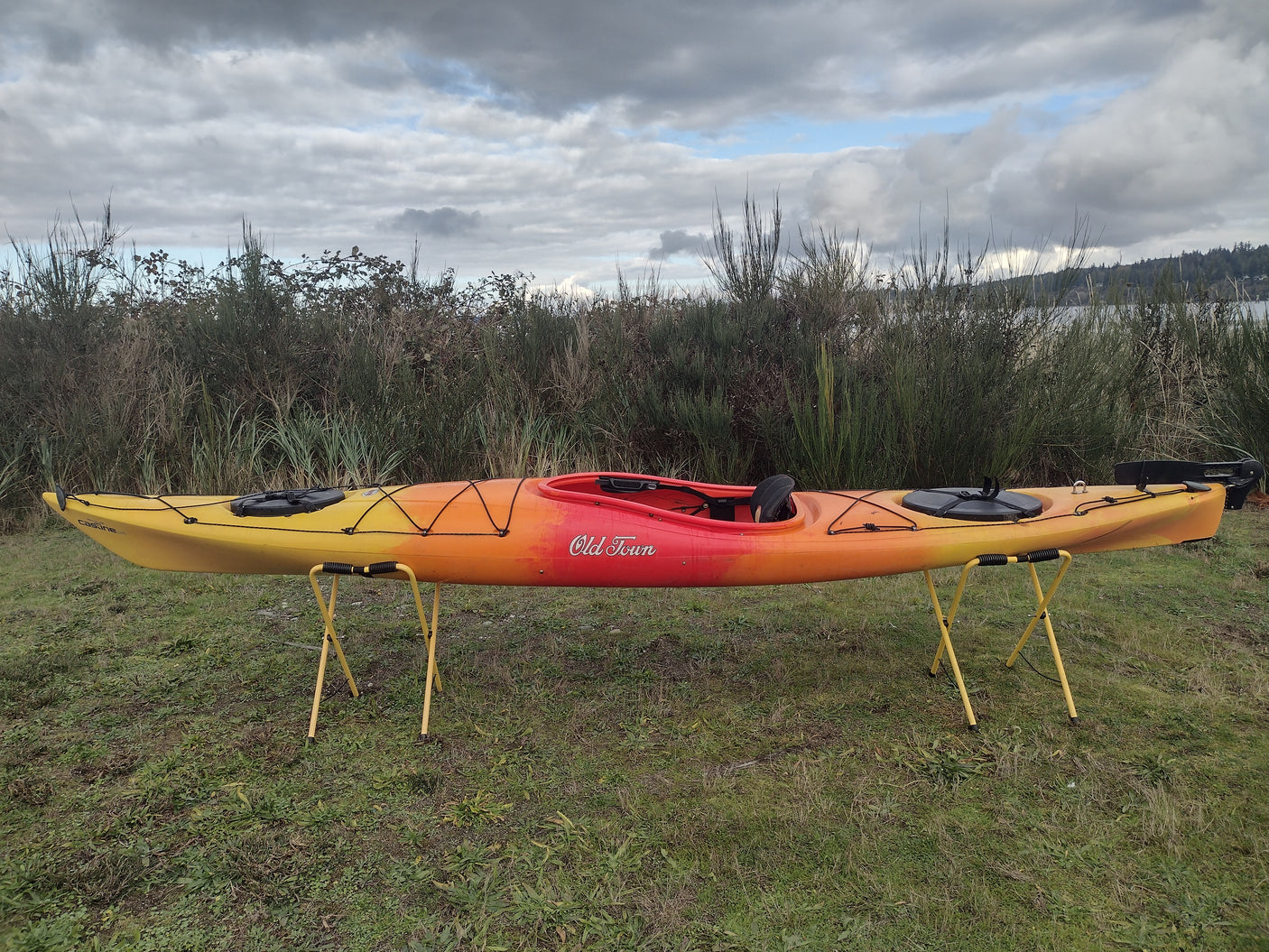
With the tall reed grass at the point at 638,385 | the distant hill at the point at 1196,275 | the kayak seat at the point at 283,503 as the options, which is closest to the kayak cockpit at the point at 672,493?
the kayak seat at the point at 283,503

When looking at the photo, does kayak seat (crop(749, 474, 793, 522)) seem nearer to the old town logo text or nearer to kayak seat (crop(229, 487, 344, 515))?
the old town logo text

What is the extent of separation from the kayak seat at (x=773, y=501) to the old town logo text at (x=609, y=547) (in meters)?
0.52

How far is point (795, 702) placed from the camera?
312cm

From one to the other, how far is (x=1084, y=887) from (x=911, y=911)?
481mm

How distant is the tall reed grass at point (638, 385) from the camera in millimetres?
6160

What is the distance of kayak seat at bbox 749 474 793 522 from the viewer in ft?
10.6

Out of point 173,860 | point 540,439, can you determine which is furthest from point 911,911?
point 540,439

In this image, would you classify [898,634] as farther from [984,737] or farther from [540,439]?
[540,439]

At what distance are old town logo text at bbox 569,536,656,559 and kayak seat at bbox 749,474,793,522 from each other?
52cm

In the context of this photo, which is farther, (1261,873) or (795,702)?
(795,702)

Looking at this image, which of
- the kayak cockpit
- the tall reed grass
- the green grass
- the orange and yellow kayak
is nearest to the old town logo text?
the orange and yellow kayak

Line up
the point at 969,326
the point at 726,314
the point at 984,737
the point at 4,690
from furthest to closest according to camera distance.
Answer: the point at 726,314 → the point at 969,326 → the point at 4,690 → the point at 984,737

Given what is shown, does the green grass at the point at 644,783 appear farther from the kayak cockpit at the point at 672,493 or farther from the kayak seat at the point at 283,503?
the kayak seat at the point at 283,503

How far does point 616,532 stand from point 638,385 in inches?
157
